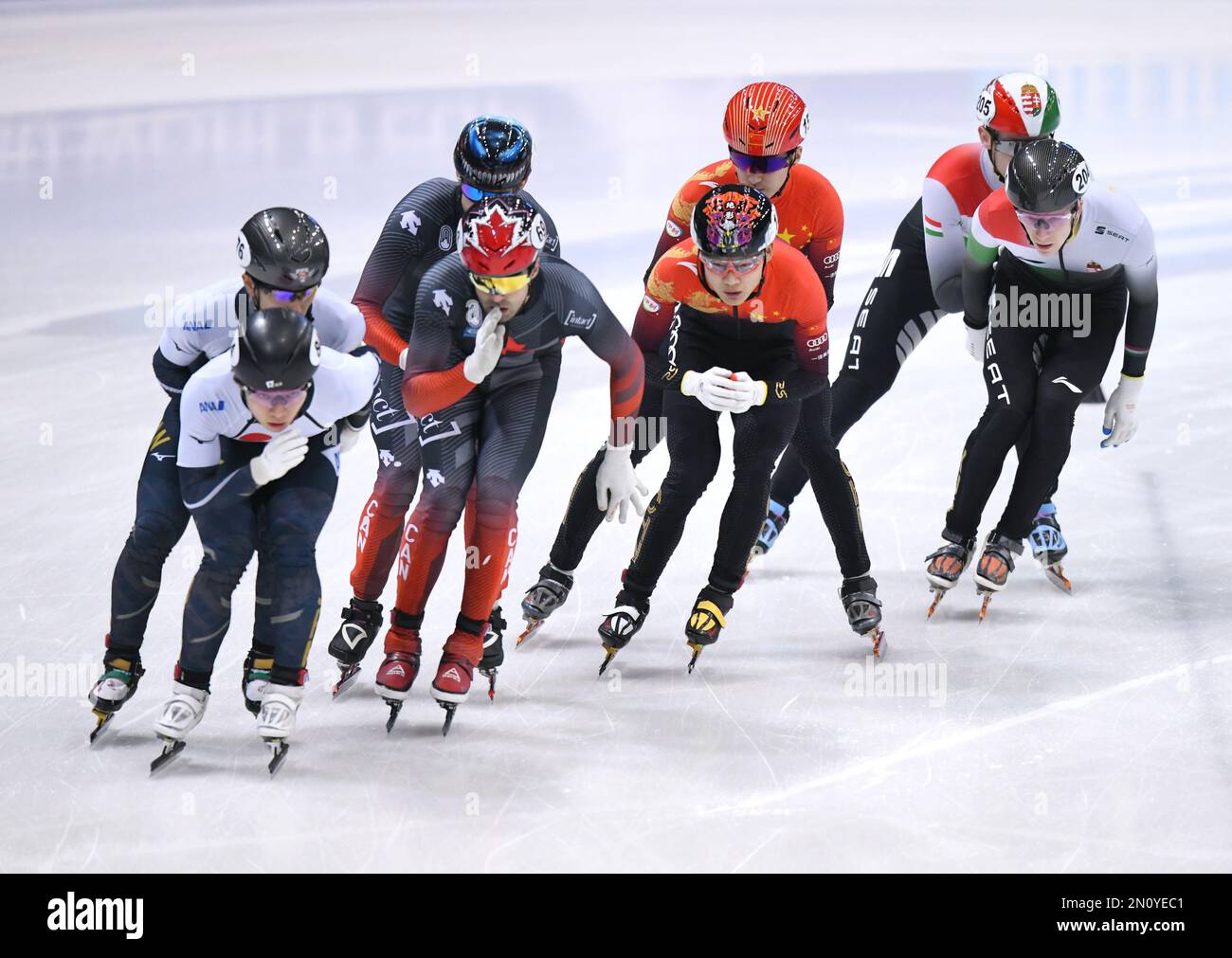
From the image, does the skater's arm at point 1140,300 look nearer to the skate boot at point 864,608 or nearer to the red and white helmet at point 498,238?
the skate boot at point 864,608

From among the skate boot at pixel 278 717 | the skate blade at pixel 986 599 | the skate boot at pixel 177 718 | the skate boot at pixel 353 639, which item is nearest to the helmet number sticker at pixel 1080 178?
the skate blade at pixel 986 599

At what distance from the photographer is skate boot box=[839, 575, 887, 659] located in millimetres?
5652

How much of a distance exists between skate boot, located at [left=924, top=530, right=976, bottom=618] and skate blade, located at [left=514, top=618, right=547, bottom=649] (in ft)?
4.69

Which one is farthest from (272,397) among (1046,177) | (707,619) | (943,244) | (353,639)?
(943,244)

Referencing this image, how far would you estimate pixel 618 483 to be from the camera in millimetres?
5422

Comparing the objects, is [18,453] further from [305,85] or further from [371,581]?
[305,85]

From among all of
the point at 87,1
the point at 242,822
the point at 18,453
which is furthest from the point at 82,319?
the point at 87,1

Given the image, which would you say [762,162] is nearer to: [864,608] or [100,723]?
[864,608]

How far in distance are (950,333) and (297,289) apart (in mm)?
5272

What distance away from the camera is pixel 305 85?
13367 mm

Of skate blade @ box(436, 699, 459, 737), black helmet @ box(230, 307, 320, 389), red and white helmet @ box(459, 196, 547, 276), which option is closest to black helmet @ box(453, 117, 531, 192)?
red and white helmet @ box(459, 196, 547, 276)

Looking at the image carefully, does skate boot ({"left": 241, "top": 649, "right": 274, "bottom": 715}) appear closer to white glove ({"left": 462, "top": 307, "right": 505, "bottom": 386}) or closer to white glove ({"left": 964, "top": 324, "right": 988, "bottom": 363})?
white glove ({"left": 462, "top": 307, "right": 505, "bottom": 386})

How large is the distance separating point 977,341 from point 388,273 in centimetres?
230

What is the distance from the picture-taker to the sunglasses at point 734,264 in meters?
5.01
